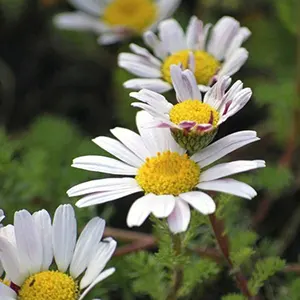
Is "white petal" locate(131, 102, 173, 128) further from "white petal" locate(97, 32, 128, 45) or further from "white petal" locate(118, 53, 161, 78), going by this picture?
"white petal" locate(97, 32, 128, 45)

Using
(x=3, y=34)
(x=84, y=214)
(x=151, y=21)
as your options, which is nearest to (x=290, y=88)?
(x=151, y=21)

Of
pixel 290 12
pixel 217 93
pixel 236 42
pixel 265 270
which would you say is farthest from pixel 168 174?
pixel 290 12

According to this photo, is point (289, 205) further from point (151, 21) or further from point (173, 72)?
point (173, 72)

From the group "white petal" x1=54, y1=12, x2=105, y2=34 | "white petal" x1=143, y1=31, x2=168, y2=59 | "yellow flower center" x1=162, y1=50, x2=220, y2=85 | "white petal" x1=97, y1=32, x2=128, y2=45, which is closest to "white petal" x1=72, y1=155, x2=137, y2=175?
"yellow flower center" x1=162, y1=50, x2=220, y2=85

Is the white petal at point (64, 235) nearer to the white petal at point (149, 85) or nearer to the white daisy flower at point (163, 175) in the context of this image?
the white daisy flower at point (163, 175)

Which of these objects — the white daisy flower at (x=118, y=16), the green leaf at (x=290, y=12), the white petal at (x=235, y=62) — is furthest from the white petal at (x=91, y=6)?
the white petal at (x=235, y=62)

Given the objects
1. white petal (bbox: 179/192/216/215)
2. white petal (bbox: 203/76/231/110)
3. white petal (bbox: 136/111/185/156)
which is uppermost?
white petal (bbox: 203/76/231/110)
